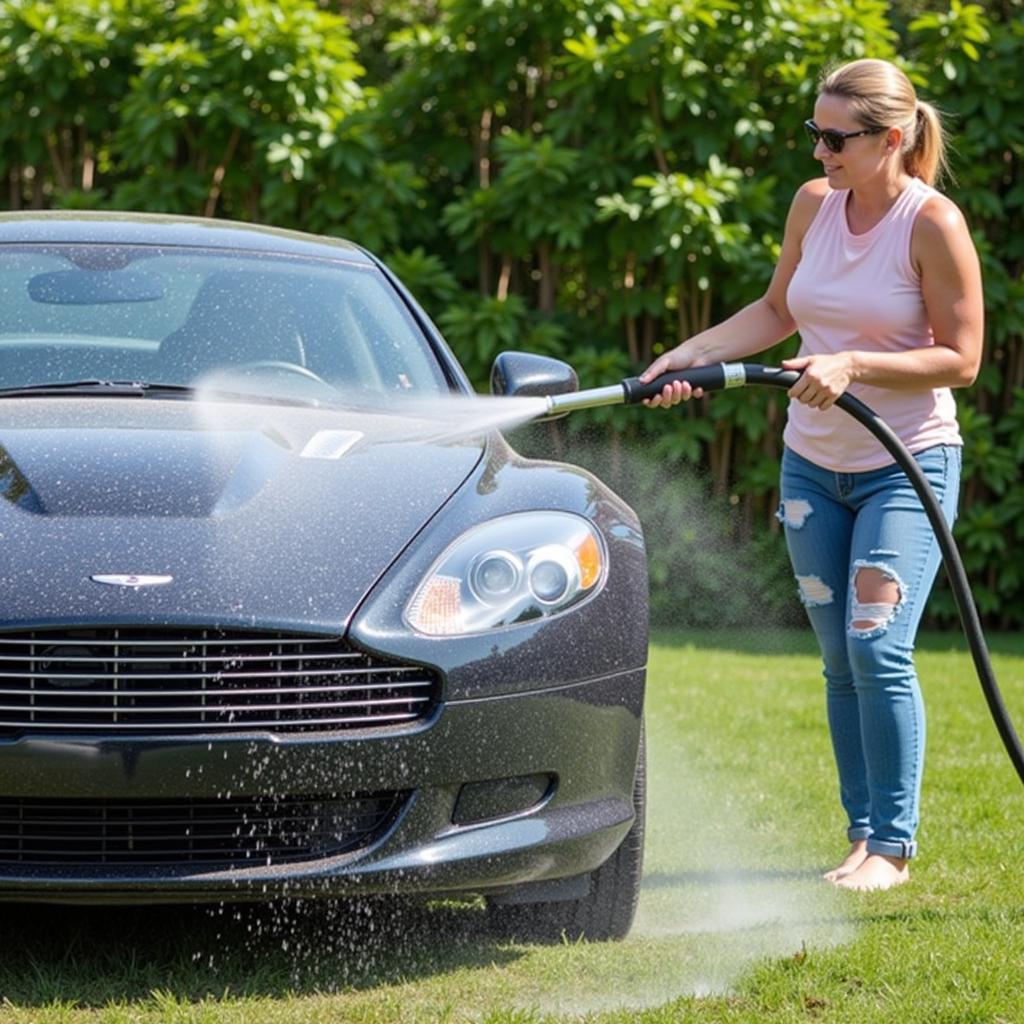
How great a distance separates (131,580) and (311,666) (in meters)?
0.34

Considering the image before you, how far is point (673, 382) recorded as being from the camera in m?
4.03

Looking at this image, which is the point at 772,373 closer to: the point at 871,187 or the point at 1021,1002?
the point at 871,187

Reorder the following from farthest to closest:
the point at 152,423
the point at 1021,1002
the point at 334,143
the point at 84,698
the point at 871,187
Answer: the point at 334,143, the point at 871,187, the point at 152,423, the point at 1021,1002, the point at 84,698

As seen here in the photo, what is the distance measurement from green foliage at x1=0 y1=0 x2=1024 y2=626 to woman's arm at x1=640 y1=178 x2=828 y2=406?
5331 mm

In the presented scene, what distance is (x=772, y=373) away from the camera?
3.91 meters

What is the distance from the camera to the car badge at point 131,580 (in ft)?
10.2

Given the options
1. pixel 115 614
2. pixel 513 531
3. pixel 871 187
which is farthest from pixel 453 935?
pixel 871 187

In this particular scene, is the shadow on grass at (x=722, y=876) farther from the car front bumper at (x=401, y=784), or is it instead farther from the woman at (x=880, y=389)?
the car front bumper at (x=401, y=784)

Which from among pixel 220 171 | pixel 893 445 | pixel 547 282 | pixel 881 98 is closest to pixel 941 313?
pixel 893 445

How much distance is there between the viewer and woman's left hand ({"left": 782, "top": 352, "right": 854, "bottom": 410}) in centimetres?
385

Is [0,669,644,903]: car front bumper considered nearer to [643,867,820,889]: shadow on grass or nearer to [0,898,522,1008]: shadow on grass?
[0,898,522,1008]: shadow on grass

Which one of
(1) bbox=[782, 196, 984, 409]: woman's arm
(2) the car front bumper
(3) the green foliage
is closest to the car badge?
(2) the car front bumper

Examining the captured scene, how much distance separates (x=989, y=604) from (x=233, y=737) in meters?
8.20

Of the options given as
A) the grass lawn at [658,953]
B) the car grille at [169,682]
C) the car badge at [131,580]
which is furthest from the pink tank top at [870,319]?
the car badge at [131,580]
